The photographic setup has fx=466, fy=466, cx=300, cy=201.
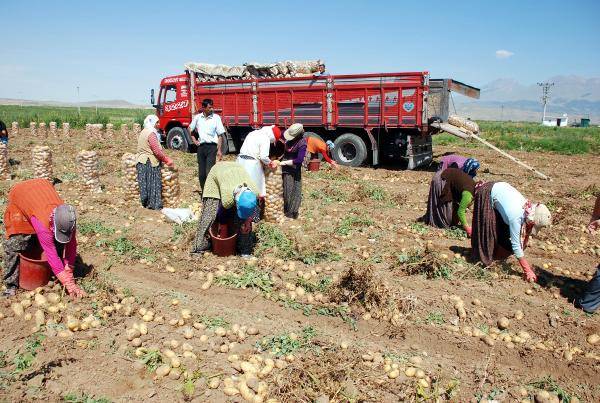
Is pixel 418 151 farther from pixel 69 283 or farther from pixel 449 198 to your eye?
pixel 69 283

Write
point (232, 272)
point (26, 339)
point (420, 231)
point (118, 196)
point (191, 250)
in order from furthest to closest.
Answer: point (118, 196) < point (420, 231) < point (191, 250) < point (232, 272) < point (26, 339)

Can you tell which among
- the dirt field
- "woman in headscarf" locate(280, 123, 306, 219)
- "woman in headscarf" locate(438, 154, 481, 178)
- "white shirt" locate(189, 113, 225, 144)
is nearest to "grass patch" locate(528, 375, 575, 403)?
the dirt field

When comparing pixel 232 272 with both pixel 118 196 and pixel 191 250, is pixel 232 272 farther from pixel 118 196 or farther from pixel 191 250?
pixel 118 196

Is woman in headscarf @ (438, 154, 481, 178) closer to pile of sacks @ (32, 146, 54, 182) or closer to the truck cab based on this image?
pile of sacks @ (32, 146, 54, 182)

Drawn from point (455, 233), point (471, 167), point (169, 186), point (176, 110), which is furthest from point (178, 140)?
point (471, 167)

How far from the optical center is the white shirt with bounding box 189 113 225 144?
804cm

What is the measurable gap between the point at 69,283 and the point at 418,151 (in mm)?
10862

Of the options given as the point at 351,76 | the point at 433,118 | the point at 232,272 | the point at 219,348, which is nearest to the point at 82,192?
the point at 232,272

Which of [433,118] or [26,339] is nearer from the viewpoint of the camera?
[26,339]

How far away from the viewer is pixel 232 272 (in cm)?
547

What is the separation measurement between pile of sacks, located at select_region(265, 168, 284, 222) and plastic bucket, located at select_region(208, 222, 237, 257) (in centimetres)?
152

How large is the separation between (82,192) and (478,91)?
11.2m

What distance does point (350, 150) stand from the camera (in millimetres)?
14055

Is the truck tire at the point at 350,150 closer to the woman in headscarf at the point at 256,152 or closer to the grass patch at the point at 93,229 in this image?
the woman in headscarf at the point at 256,152
